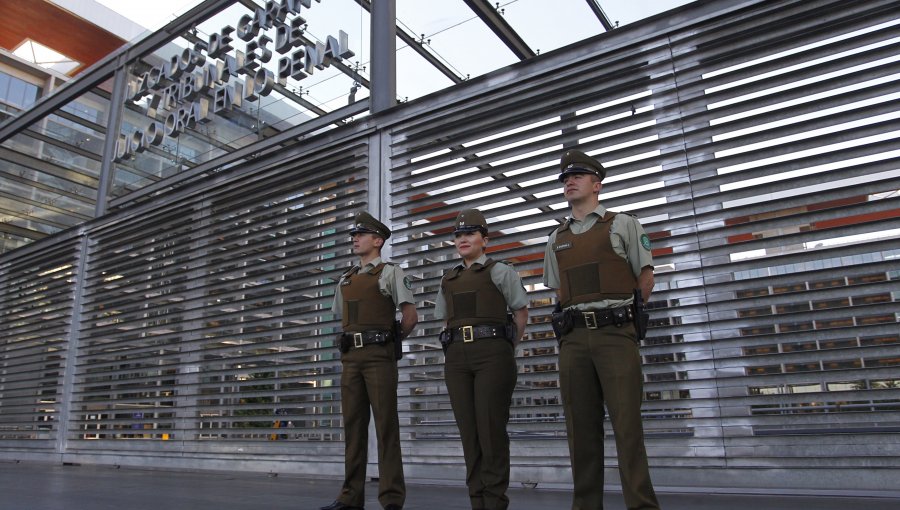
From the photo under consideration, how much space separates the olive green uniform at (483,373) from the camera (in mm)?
3223

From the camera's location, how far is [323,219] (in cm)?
602

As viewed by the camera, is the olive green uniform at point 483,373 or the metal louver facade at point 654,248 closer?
the olive green uniform at point 483,373

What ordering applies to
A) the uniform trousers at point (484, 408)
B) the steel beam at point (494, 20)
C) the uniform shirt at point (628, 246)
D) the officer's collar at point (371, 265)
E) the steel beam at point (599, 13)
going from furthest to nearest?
the steel beam at point (494, 20), the steel beam at point (599, 13), the officer's collar at point (371, 265), the uniform trousers at point (484, 408), the uniform shirt at point (628, 246)

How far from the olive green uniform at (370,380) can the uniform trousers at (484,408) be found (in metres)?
0.42

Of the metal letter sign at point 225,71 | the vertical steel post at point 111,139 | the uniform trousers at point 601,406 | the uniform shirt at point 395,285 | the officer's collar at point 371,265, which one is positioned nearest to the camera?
the uniform trousers at point 601,406

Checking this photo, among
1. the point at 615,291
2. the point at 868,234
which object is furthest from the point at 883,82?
the point at 615,291

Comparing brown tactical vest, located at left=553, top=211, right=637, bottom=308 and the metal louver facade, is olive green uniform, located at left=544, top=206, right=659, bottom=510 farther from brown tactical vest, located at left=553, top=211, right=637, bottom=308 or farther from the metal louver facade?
the metal louver facade

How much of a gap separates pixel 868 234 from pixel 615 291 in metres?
1.94

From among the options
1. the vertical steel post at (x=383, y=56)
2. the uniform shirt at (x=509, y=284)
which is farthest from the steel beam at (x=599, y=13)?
the uniform shirt at (x=509, y=284)

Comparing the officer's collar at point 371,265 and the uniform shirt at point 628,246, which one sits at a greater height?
the officer's collar at point 371,265

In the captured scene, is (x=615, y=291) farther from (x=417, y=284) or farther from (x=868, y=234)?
(x=417, y=284)

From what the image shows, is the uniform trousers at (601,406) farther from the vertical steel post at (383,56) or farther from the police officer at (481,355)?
the vertical steel post at (383,56)

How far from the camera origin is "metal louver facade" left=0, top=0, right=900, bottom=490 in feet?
11.6

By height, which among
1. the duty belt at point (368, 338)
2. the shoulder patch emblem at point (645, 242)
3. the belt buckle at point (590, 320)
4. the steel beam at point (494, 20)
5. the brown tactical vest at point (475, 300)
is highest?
the steel beam at point (494, 20)
